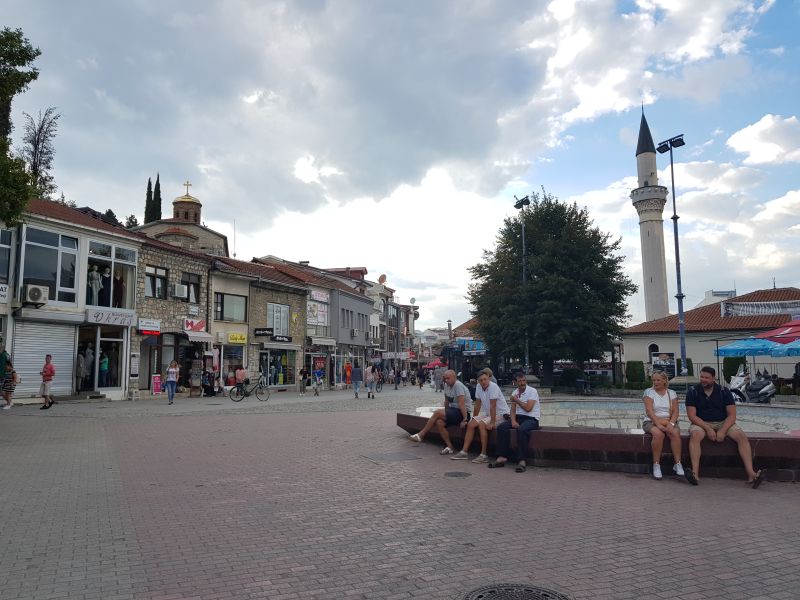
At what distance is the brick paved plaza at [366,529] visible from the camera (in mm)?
4188

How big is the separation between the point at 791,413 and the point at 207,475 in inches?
541

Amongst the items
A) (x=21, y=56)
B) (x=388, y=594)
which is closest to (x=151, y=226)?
(x=21, y=56)

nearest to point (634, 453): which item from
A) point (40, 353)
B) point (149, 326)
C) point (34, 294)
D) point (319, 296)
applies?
point (34, 294)

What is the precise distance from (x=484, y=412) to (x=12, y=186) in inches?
398

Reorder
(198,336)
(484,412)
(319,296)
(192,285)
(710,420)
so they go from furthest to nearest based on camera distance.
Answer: (319,296) < (192,285) < (198,336) < (484,412) < (710,420)

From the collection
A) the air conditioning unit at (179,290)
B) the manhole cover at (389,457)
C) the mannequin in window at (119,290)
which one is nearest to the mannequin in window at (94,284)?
the mannequin in window at (119,290)

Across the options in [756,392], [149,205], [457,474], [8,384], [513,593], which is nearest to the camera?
[513,593]

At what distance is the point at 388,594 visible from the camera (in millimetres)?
3988

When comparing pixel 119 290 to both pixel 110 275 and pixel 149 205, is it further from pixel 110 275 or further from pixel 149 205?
pixel 149 205

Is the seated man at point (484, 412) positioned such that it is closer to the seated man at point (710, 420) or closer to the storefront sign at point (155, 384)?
the seated man at point (710, 420)

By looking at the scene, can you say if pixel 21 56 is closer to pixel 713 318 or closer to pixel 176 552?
pixel 176 552

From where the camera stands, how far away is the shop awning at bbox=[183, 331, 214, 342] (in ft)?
95.9

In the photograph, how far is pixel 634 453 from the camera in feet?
27.3

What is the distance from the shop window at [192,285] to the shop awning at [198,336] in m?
1.70
